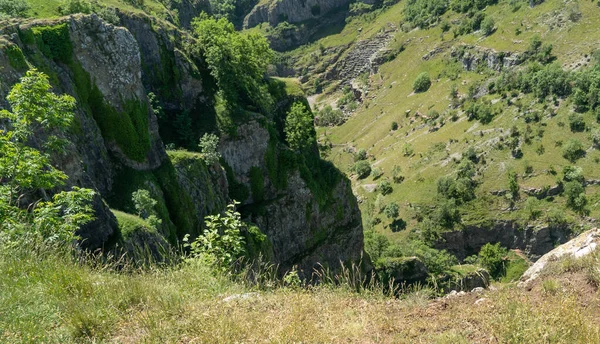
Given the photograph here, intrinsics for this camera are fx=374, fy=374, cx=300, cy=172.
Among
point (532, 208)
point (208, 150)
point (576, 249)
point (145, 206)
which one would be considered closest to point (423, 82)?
point (532, 208)

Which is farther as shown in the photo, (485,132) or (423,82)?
(423,82)

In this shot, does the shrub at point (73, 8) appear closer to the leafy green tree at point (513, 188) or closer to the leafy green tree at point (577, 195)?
the leafy green tree at point (513, 188)

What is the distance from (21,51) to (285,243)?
116 feet

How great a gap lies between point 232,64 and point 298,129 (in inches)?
509

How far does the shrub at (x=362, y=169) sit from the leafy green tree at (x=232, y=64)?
335 ft

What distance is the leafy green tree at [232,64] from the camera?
50125 mm

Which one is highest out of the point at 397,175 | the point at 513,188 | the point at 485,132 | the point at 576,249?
the point at 576,249

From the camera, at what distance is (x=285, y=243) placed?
50.8 meters

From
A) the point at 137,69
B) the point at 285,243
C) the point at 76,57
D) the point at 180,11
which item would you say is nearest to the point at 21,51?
the point at 76,57

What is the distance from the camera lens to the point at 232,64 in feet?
168

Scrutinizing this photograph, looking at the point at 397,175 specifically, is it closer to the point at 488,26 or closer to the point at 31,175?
the point at 488,26

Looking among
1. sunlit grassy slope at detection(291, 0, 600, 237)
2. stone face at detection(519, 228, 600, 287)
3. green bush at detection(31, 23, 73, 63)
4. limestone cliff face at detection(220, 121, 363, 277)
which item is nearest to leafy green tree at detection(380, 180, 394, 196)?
sunlit grassy slope at detection(291, 0, 600, 237)

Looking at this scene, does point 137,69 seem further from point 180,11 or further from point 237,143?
point 180,11

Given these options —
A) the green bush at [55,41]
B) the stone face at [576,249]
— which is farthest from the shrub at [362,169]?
the stone face at [576,249]
